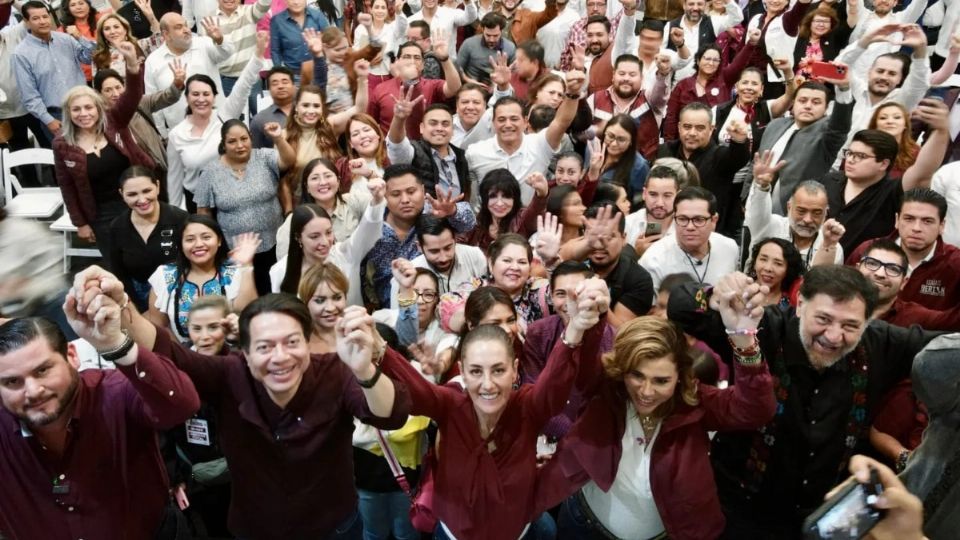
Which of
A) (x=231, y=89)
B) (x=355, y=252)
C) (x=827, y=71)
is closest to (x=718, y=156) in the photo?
(x=827, y=71)

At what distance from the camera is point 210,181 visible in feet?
14.9

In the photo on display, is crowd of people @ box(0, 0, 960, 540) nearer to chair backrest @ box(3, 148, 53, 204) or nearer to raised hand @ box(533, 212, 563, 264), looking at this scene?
raised hand @ box(533, 212, 563, 264)

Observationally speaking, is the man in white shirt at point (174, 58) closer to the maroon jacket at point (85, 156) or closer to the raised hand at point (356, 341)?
the maroon jacket at point (85, 156)

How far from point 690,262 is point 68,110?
11.3ft

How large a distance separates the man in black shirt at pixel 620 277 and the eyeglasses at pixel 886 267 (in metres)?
0.81

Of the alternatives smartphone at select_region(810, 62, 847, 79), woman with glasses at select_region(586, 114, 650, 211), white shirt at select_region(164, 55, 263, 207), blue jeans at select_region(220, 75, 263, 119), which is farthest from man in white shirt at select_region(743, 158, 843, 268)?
blue jeans at select_region(220, 75, 263, 119)

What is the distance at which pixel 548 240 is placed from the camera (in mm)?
3439

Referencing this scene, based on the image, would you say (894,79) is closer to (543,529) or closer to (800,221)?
(800,221)

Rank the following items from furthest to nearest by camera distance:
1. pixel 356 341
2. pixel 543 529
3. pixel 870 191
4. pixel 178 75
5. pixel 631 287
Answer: pixel 178 75 < pixel 870 191 < pixel 631 287 < pixel 543 529 < pixel 356 341

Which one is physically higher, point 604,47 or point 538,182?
point 604,47

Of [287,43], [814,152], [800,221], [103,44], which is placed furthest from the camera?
[287,43]

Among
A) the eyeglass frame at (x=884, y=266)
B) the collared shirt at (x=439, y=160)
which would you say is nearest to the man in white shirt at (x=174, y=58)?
the collared shirt at (x=439, y=160)

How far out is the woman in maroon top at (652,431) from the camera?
2.28 metres

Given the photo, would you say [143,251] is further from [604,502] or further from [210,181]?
[604,502]
